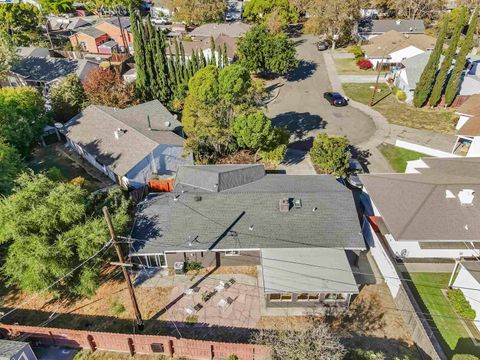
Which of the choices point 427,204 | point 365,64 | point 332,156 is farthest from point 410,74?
point 427,204

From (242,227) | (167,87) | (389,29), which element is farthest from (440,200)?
(389,29)

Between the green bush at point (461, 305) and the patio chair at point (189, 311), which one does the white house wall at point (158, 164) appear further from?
the green bush at point (461, 305)

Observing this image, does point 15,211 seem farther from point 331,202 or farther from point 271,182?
point 331,202

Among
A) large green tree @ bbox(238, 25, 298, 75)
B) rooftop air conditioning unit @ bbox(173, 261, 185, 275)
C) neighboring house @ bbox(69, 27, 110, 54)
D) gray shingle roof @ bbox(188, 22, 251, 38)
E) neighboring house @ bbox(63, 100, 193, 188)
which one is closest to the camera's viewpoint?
rooftop air conditioning unit @ bbox(173, 261, 185, 275)

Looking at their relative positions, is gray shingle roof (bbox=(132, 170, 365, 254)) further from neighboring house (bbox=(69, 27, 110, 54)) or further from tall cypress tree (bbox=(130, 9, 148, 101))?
neighboring house (bbox=(69, 27, 110, 54))

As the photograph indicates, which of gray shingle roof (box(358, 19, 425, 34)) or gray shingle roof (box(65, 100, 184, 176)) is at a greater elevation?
gray shingle roof (box(358, 19, 425, 34))

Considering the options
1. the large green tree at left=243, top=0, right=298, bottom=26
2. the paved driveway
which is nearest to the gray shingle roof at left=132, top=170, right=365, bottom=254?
the paved driveway
